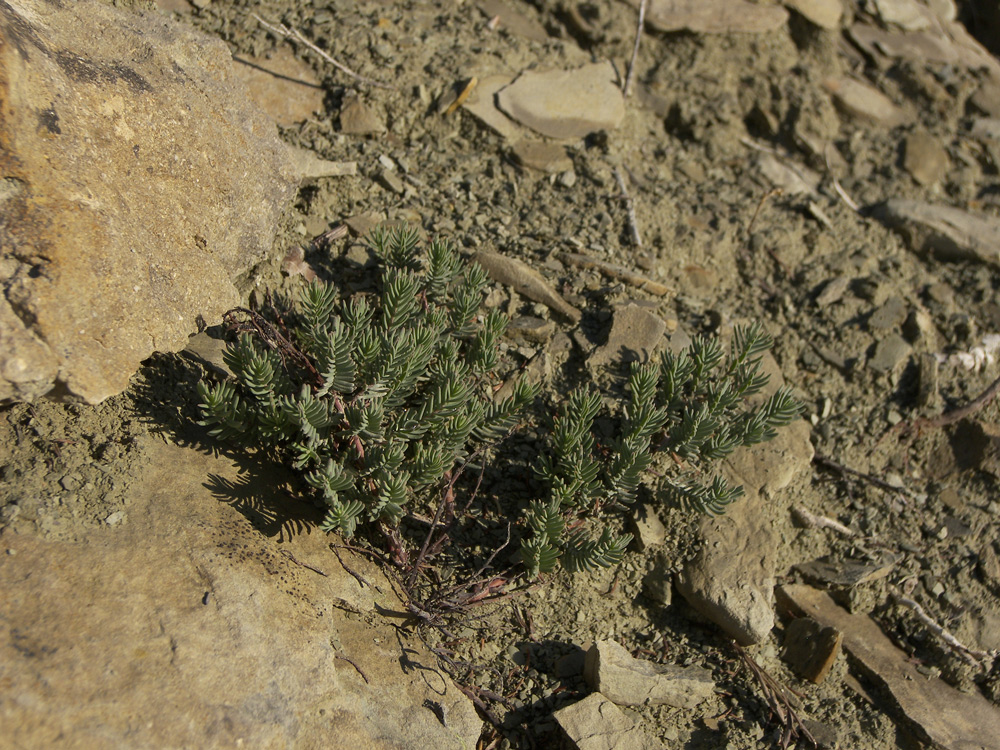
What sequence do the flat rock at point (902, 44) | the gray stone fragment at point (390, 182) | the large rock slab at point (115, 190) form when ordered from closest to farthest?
the large rock slab at point (115, 190) → the gray stone fragment at point (390, 182) → the flat rock at point (902, 44)

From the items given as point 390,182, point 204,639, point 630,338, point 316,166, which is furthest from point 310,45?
point 204,639

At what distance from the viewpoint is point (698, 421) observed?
319 cm

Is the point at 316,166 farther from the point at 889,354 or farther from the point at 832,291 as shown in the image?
the point at 889,354

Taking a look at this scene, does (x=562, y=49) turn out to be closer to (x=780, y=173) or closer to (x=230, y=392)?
(x=780, y=173)

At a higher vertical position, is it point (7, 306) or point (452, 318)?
point (7, 306)

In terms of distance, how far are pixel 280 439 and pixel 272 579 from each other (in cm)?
53

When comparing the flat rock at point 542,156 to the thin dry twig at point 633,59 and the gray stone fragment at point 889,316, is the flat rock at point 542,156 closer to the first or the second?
the thin dry twig at point 633,59

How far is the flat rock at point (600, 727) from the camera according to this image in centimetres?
282

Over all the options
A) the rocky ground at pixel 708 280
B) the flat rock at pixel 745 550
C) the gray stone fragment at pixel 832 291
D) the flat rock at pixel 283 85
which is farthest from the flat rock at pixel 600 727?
the flat rock at pixel 283 85

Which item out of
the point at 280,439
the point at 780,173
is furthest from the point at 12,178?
the point at 780,173

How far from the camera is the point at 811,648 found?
326cm

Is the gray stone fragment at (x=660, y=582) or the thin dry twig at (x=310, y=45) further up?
the thin dry twig at (x=310, y=45)

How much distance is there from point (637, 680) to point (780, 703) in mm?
640

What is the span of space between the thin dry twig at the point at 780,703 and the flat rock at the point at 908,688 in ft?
1.23
